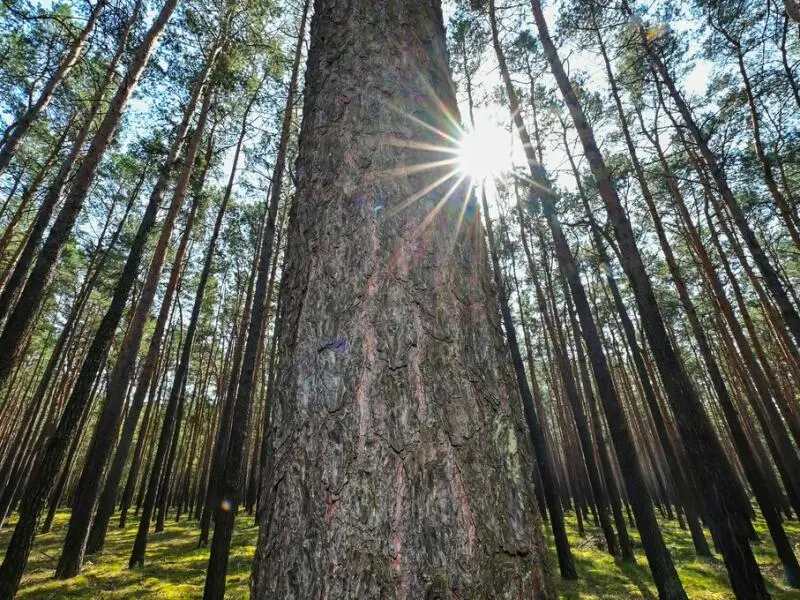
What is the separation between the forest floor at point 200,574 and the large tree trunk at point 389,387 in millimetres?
8118

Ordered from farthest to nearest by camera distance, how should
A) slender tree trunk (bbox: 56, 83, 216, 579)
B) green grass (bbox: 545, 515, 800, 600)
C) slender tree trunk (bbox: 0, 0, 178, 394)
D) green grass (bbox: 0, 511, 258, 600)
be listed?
1. slender tree trunk (bbox: 56, 83, 216, 579)
2. green grass (bbox: 545, 515, 800, 600)
3. green grass (bbox: 0, 511, 258, 600)
4. slender tree trunk (bbox: 0, 0, 178, 394)

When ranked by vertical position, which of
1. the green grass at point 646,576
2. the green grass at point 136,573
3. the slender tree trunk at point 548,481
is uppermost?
the slender tree trunk at point 548,481

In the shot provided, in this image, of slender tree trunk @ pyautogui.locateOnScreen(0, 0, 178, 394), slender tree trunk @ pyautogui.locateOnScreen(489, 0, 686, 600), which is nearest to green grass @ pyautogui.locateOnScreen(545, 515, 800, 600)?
slender tree trunk @ pyautogui.locateOnScreen(489, 0, 686, 600)

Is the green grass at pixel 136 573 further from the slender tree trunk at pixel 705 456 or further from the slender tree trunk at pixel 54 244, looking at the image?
the slender tree trunk at pixel 705 456

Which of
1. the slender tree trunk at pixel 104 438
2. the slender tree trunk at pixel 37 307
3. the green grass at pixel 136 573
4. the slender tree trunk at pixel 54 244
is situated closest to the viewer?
the slender tree trunk at pixel 37 307

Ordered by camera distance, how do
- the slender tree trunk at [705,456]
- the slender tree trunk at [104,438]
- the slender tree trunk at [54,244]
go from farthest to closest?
the slender tree trunk at [104,438]
the slender tree trunk at [54,244]
the slender tree trunk at [705,456]

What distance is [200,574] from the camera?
8.12m

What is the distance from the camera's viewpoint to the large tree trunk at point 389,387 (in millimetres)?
598

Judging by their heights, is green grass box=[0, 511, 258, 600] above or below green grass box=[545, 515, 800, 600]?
above

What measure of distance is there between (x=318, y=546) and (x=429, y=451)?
0.23m

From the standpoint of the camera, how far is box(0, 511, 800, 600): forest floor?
22.3 ft

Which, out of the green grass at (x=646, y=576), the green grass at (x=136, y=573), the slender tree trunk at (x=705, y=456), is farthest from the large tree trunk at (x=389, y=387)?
the green grass at (x=136, y=573)

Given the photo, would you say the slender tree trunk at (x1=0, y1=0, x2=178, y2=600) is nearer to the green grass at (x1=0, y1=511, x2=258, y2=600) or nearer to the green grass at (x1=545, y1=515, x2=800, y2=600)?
the green grass at (x1=0, y1=511, x2=258, y2=600)

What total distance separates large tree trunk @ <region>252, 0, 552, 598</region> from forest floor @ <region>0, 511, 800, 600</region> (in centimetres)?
812
